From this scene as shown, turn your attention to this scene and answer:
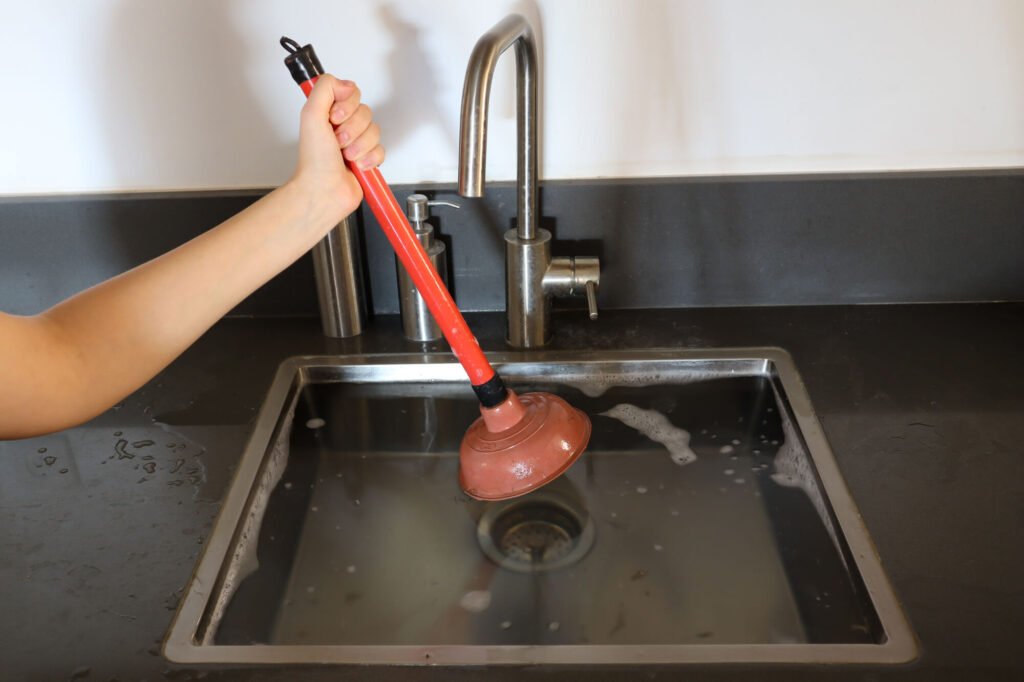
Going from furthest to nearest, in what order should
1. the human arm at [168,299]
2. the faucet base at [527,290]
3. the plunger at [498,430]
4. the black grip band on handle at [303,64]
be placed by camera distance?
the faucet base at [527,290], the plunger at [498,430], the black grip band on handle at [303,64], the human arm at [168,299]

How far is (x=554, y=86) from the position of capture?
0.99 m

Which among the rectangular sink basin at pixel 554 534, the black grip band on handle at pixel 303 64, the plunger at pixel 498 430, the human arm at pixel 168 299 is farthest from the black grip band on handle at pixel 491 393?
the black grip band on handle at pixel 303 64

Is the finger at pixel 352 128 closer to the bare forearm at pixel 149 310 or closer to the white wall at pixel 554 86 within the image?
the bare forearm at pixel 149 310

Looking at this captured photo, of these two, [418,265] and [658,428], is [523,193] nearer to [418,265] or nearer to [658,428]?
[418,265]

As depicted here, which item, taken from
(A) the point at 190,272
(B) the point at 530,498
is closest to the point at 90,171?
(A) the point at 190,272

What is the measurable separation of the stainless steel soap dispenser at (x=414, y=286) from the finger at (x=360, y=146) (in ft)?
0.52

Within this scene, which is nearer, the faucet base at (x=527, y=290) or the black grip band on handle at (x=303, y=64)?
the black grip band on handle at (x=303, y=64)

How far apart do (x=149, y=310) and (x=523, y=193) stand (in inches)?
15.8

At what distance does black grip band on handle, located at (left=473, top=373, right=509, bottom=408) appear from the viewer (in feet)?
2.94

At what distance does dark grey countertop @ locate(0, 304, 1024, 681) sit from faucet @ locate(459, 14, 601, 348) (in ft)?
0.18

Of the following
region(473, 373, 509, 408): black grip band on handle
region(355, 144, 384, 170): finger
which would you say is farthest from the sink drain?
region(355, 144, 384, 170): finger

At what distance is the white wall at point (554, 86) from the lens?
96 centimetres

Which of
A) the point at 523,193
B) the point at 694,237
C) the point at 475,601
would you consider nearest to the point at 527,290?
the point at 523,193

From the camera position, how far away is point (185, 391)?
0.99m
